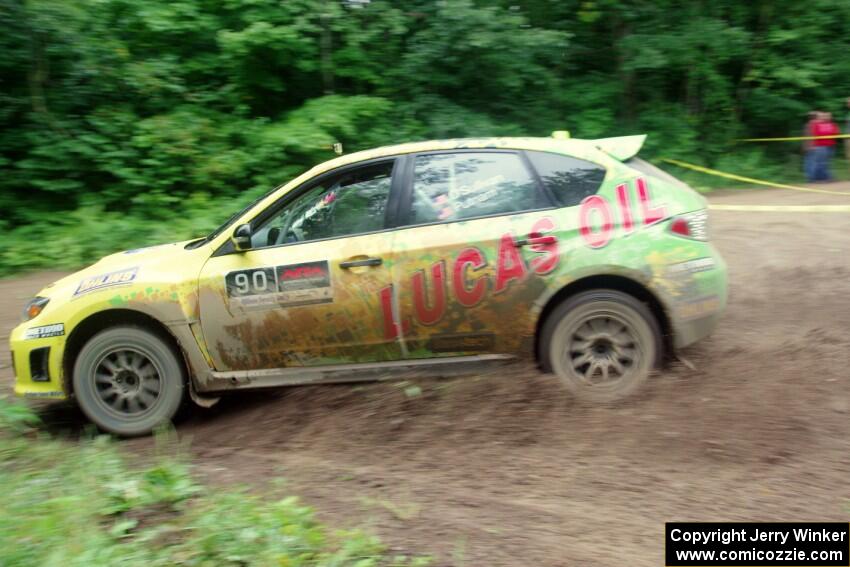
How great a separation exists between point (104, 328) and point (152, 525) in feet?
6.30

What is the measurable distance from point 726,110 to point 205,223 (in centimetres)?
966

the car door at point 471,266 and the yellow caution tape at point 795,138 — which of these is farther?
the yellow caution tape at point 795,138

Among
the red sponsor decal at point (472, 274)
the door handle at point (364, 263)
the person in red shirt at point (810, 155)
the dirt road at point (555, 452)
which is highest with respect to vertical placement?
the person in red shirt at point (810, 155)

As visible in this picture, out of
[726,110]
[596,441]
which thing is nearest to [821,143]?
[726,110]

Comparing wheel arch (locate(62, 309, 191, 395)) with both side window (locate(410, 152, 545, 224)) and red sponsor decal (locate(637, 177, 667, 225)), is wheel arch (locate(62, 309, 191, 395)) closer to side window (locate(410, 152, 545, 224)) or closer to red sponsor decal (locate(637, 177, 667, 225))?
side window (locate(410, 152, 545, 224))

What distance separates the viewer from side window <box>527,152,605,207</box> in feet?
16.6

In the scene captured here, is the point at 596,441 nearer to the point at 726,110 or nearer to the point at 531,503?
the point at 531,503

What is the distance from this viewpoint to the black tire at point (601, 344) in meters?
4.92

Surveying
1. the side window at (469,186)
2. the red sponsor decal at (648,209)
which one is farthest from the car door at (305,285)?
the red sponsor decal at (648,209)

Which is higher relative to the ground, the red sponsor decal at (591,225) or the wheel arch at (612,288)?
the red sponsor decal at (591,225)

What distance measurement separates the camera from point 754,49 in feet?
45.8

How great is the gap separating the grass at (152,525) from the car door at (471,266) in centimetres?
152
